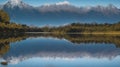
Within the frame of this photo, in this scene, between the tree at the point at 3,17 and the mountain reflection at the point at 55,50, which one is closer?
the mountain reflection at the point at 55,50

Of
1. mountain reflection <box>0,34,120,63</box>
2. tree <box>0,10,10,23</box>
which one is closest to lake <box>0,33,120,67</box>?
mountain reflection <box>0,34,120,63</box>

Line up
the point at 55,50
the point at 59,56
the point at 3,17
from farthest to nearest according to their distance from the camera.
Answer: the point at 3,17, the point at 55,50, the point at 59,56

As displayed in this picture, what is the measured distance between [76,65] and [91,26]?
448 feet

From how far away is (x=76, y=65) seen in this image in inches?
646

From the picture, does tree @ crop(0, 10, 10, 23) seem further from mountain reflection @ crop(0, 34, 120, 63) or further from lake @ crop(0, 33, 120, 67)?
lake @ crop(0, 33, 120, 67)

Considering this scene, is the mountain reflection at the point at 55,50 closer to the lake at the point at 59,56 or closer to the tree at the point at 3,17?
the lake at the point at 59,56

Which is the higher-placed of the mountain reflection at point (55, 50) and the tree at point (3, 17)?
the tree at point (3, 17)

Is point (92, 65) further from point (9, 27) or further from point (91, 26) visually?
point (91, 26)

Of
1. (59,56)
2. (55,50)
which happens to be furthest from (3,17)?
(59,56)

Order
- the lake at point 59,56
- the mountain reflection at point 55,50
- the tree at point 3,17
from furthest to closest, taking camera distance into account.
Answer: 1. the tree at point 3,17
2. the mountain reflection at point 55,50
3. the lake at point 59,56

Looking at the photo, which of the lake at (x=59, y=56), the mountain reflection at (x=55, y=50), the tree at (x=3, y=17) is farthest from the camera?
the tree at (x=3, y=17)

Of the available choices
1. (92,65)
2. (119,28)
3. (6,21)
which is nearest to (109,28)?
(119,28)

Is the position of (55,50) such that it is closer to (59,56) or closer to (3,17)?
(59,56)

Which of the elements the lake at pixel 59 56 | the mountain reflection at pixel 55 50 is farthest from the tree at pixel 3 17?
the lake at pixel 59 56
